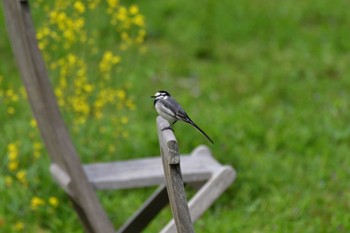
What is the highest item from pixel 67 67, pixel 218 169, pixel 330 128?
pixel 67 67

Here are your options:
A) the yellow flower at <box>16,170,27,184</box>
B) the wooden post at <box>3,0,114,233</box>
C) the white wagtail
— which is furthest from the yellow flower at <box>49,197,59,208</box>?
the white wagtail

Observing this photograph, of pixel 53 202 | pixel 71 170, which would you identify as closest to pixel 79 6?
pixel 53 202

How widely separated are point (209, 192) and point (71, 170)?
66cm

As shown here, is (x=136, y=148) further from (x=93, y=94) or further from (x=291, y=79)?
(x=291, y=79)

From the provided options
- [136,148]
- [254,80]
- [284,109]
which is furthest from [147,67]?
[136,148]

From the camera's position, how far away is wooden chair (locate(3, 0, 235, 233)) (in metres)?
3.15

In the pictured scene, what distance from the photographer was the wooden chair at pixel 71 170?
3.15m

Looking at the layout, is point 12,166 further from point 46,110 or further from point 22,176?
point 46,110

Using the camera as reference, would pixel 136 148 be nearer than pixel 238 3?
Yes

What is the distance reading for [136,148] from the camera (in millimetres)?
5102

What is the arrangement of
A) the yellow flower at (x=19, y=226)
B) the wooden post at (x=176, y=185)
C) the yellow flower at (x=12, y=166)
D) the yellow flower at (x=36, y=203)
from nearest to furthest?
the wooden post at (x=176, y=185) < the yellow flower at (x=36, y=203) < the yellow flower at (x=19, y=226) < the yellow flower at (x=12, y=166)

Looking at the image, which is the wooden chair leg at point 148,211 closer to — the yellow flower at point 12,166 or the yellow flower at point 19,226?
the yellow flower at point 19,226

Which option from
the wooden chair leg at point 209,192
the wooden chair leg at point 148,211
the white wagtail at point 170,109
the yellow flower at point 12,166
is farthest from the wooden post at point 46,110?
the yellow flower at point 12,166

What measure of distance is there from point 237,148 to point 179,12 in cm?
298
